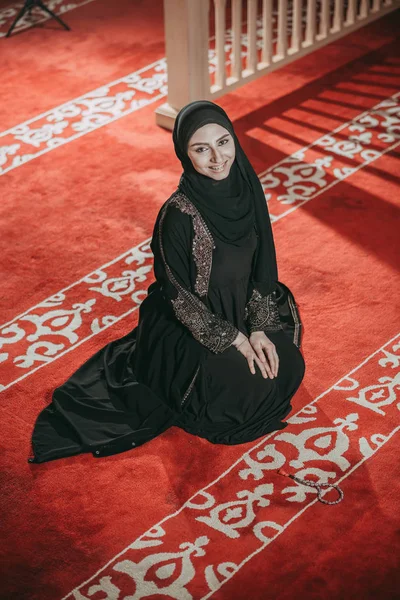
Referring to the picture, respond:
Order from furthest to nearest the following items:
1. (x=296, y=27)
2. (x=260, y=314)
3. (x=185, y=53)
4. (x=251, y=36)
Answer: (x=296, y=27) → (x=251, y=36) → (x=185, y=53) → (x=260, y=314)

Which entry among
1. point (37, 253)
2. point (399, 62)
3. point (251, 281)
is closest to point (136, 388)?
point (251, 281)

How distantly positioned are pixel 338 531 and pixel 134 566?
1.97ft

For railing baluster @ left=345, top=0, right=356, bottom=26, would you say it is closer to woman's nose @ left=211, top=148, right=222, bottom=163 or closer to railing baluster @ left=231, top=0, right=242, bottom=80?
railing baluster @ left=231, top=0, right=242, bottom=80

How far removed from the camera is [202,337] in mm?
2805

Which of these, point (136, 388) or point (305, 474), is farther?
point (136, 388)

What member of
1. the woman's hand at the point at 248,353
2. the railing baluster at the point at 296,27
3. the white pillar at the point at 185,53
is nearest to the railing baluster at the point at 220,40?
the white pillar at the point at 185,53

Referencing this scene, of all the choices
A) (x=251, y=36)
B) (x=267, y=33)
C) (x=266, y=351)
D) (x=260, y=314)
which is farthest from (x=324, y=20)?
(x=266, y=351)

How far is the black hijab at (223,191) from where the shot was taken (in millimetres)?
Answer: 2637

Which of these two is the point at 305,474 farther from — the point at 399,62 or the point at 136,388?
the point at 399,62

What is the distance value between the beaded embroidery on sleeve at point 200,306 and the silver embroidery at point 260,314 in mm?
132

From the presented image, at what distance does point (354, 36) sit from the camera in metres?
5.85

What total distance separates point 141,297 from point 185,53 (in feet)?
5.49

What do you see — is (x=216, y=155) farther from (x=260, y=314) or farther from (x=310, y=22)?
(x=310, y=22)

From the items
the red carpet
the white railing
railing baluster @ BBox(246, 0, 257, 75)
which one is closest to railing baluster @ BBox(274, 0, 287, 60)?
the white railing
